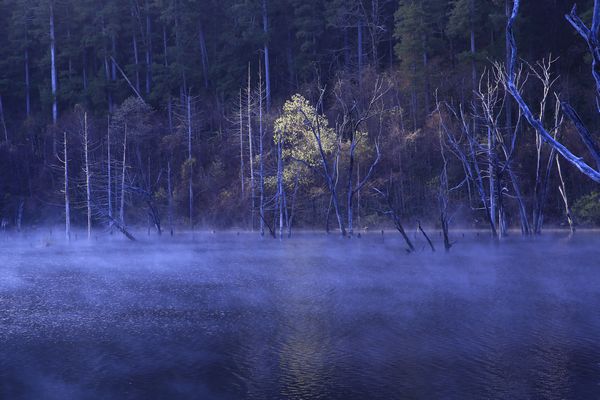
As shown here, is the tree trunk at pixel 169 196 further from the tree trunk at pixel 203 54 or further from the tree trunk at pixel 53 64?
the tree trunk at pixel 53 64

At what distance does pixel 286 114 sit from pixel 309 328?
34.5 metres

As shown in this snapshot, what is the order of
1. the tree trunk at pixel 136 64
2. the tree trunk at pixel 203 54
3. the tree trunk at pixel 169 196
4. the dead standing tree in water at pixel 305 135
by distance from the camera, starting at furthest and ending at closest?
the tree trunk at pixel 136 64 < the tree trunk at pixel 203 54 < the tree trunk at pixel 169 196 < the dead standing tree in water at pixel 305 135

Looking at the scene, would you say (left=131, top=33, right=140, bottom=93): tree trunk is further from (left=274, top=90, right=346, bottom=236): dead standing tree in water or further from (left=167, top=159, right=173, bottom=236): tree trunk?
(left=274, top=90, right=346, bottom=236): dead standing tree in water

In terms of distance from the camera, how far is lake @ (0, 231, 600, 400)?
497 inches

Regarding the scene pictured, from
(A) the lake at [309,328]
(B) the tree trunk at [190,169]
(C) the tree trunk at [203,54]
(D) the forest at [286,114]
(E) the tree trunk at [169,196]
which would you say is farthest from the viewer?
(C) the tree trunk at [203,54]

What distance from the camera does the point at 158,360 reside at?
1458 centimetres

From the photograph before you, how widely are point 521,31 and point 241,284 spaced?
37856 mm

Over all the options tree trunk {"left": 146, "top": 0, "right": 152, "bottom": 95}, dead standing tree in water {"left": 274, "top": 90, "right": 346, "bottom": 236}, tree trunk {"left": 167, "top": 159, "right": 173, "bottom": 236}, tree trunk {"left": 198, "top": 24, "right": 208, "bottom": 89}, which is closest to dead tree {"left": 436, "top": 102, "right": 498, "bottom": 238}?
dead standing tree in water {"left": 274, "top": 90, "right": 346, "bottom": 236}

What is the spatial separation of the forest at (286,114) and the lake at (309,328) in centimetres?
1542

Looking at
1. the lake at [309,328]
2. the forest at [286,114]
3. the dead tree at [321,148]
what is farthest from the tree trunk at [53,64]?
the lake at [309,328]

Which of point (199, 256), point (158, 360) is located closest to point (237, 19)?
point (199, 256)

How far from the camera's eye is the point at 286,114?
5053 centimetres

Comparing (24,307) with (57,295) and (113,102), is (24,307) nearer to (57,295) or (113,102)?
(57,295)

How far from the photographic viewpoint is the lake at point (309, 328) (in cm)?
1262
